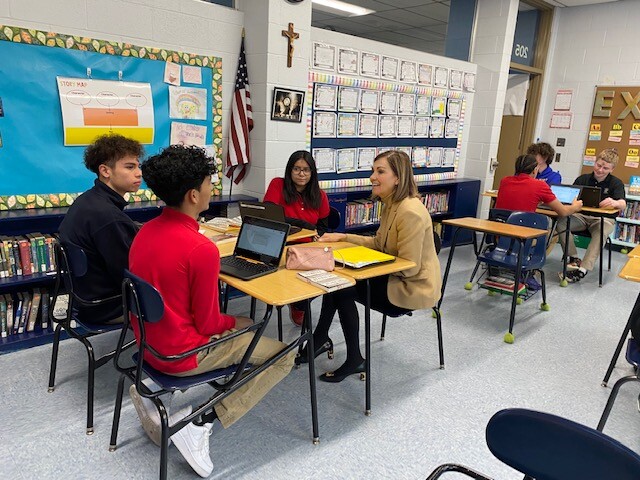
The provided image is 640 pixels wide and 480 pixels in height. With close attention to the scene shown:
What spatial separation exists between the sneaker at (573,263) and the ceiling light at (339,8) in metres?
4.78

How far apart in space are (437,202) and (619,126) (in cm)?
272

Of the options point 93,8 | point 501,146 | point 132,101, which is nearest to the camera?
point 93,8

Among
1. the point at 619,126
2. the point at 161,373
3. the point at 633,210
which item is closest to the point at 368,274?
the point at 161,373

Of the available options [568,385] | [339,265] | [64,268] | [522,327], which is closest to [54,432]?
[64,268]

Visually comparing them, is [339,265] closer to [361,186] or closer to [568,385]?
[568,385]

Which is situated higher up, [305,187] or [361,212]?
[305,187]

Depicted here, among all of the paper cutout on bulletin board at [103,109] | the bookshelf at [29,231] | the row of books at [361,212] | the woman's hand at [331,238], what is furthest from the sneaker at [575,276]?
the paper cutout on bulletin board at [103,109]

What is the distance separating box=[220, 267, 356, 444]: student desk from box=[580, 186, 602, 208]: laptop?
145 inches

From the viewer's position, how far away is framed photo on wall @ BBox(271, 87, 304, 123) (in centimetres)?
369

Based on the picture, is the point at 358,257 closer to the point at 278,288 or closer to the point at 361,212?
the point at 278,288

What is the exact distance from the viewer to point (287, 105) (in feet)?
12.4

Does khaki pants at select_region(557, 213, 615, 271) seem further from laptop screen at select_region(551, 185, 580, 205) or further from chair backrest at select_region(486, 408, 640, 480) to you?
chair backrest at select_region(486, 408, 640, 480)

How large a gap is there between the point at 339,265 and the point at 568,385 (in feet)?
5.27

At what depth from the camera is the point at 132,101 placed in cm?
319
